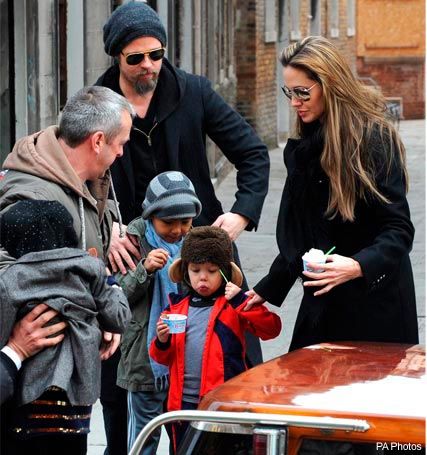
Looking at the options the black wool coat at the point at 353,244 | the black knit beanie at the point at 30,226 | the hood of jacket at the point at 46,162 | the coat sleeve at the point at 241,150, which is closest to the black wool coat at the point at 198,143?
the coat sleeve at the point at 241,150

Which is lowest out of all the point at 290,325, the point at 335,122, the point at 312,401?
the point at 290,325

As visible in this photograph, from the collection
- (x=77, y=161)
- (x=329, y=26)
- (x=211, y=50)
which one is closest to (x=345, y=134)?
(x=77, y=161)

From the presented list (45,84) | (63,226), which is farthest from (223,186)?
(63,226)

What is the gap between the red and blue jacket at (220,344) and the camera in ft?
19.2

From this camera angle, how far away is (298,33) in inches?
1244

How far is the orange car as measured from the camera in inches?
143

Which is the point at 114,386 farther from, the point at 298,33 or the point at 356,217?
the point at 298,33

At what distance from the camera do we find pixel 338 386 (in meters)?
4.01

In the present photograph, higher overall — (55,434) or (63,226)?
(63,226)

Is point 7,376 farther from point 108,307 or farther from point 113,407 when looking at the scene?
point 113,407

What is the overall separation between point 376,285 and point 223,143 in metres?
1.35

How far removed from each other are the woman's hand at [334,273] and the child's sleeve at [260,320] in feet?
1.22

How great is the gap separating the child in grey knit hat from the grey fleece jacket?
1.47 m

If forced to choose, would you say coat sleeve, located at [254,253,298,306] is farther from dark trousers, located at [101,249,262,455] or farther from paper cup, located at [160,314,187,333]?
dark trousers, located at [101,249,262,455]
